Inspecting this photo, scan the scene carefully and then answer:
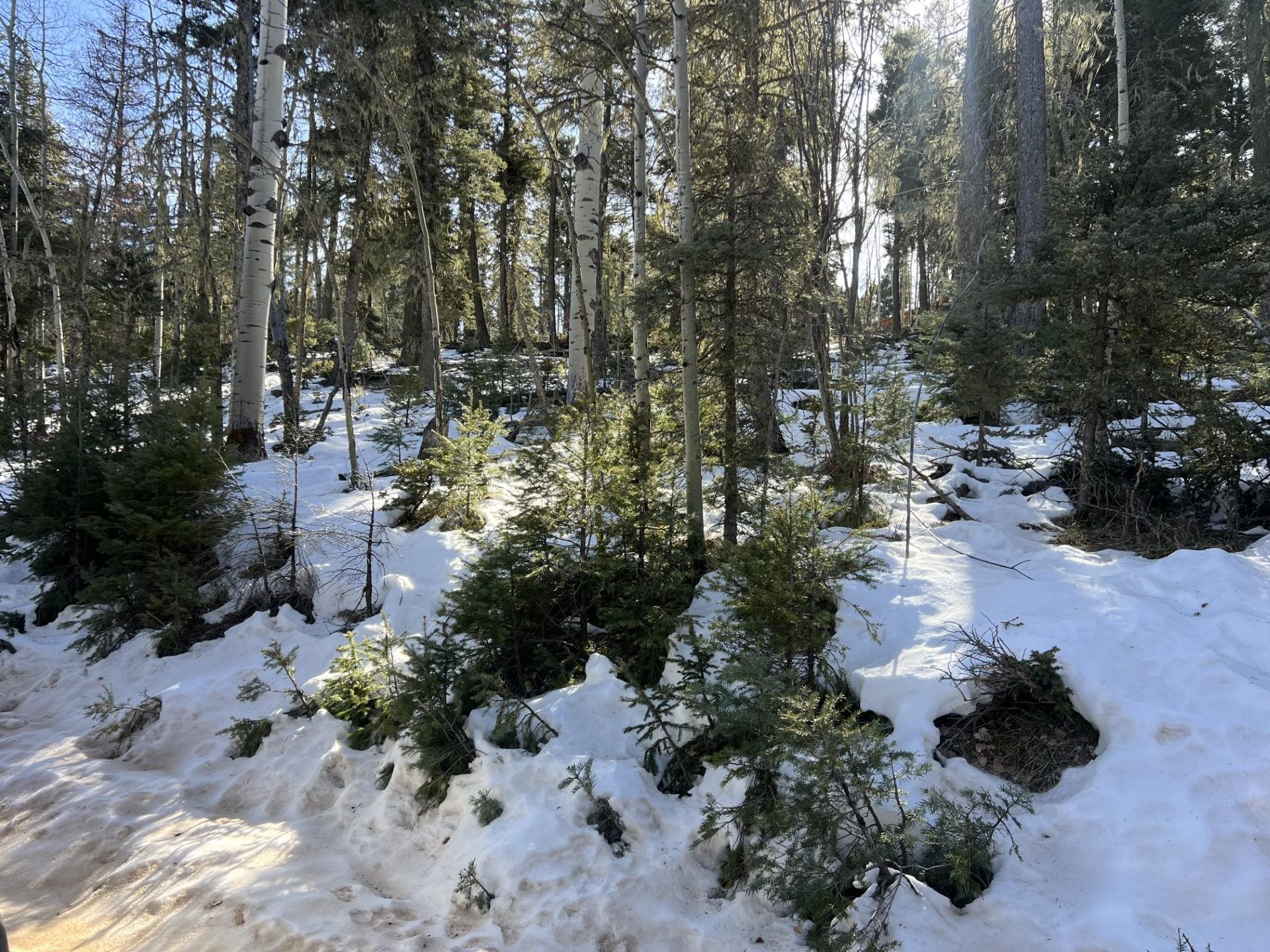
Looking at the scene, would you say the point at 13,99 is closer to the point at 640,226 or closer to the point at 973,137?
the point at 640,226

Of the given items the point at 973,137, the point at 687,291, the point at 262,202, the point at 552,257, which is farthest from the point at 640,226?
the point at 552,257

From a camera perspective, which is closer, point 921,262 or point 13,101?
point 13,101

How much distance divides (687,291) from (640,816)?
4336 millimetres

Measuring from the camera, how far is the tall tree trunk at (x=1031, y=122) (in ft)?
38.8

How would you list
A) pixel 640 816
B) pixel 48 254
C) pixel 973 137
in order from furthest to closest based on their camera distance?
pixel 48 254, pixel 973 137, pixel 640 816

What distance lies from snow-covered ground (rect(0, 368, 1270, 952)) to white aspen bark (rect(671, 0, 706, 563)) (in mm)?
959

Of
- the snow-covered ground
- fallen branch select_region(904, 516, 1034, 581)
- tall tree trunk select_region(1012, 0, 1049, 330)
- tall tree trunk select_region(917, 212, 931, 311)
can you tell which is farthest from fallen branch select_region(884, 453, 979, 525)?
tall tree trunk select_region(917, 212, 931, 311)

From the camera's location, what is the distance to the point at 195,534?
770cm

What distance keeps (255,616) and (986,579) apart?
7127 mm

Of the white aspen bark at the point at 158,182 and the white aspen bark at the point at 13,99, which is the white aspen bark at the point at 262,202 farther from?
the white aspen bark at the point at 13,99

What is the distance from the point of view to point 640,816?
419cm

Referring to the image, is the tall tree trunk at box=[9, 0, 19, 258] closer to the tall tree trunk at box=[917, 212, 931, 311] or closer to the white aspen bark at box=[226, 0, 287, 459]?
the white aspen bark at box=[226, 0, 287, 459]

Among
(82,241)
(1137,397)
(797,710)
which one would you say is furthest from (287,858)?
(82,241)

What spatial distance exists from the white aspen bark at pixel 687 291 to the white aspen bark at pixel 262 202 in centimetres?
725
